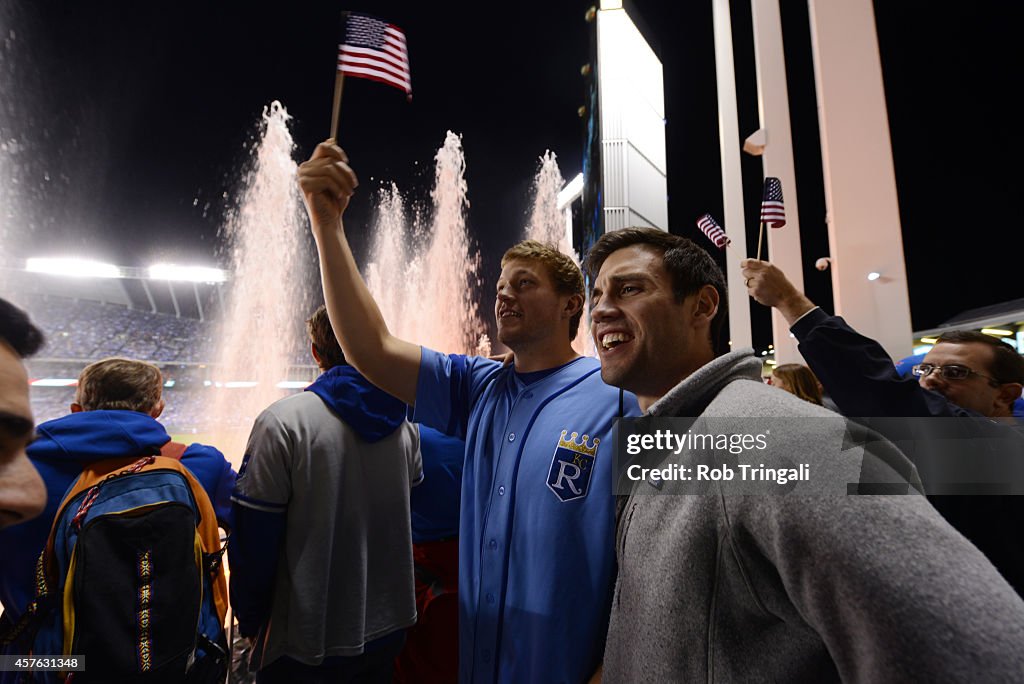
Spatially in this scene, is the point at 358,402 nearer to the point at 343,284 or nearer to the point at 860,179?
the point at 343,284

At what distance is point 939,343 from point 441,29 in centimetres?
1750

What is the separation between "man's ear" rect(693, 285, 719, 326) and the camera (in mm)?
1478

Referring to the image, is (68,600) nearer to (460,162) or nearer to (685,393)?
(685,393)

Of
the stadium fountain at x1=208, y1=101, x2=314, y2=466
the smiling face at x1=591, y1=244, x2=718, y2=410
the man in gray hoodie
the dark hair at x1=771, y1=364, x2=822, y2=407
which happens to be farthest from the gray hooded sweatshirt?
the stadium fountain at x1=208, y1=101, x2=314, y2=466

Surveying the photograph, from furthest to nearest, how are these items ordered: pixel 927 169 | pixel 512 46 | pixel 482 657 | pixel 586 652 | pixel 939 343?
pixel 927 169 < pixel 512 46 < pixel 939 343 < pixel 482 657 < pixel 586 652

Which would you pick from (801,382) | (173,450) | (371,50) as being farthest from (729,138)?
(173,450)

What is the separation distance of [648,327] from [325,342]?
190 cm

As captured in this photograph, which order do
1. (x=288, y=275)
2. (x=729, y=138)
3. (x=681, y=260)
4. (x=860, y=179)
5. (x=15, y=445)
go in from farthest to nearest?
(x=729, y=138)
(x=288, y=275)
(x=860, y=179)
(x=681, y=260)
(x=15, y=445)

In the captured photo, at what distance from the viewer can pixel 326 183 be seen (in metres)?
1.74

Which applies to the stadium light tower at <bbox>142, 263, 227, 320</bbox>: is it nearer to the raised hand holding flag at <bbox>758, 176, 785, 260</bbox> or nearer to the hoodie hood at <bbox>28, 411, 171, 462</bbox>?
the hoodie hood at <bbox>28, 411, 171, 462</bbox>

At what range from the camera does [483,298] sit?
21109mm

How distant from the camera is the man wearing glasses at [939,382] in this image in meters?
1.71

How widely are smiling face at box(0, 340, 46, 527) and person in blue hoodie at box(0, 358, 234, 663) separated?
34 cm

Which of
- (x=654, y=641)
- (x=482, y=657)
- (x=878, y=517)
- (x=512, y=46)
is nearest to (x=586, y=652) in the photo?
(x=482, y=657)
